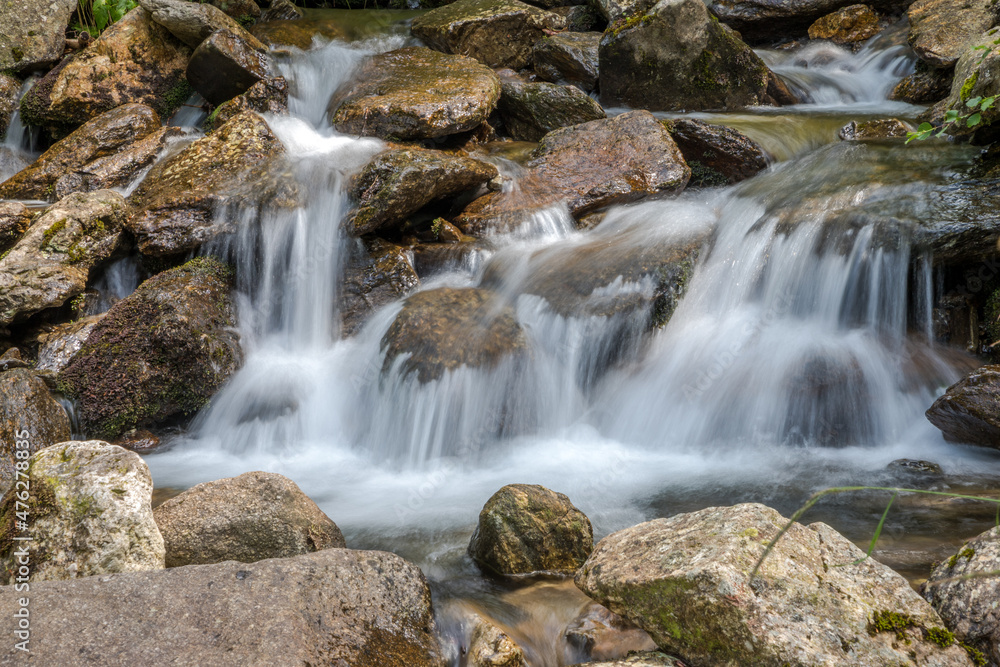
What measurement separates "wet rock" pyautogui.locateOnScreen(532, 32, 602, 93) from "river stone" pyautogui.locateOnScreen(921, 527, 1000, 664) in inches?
339

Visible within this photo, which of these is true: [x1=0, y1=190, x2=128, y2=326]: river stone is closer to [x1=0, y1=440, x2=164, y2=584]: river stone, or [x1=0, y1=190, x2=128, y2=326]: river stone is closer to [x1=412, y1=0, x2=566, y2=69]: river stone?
[x1=0, y1=440, x2=164, y2=584]: river stone

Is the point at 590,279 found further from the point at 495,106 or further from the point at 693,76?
the point at 693,76

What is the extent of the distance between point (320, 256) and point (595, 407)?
3.26 meters

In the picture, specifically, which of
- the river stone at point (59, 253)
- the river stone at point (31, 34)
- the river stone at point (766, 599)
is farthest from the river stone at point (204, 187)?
the river stone at point (766, 599)

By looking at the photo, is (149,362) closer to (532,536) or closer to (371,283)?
(371,283)

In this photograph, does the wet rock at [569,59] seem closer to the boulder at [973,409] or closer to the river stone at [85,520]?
the boulder at [973,409]

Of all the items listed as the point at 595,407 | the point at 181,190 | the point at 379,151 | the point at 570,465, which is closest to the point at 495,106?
the point at 379,151

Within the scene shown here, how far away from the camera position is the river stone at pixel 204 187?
6.55 meters

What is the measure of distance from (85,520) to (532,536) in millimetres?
2072

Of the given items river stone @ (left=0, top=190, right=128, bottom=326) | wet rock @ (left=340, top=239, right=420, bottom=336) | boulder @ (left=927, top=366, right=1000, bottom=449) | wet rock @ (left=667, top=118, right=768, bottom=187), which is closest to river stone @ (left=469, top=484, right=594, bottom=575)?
boulder @ (left=927, top=366, right=1000, bottom=449)

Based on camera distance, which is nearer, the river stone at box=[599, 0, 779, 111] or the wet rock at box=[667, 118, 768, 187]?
the wet rock at box=[667, 118, 768, 187]

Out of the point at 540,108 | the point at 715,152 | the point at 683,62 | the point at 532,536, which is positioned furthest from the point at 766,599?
the point at 683,62

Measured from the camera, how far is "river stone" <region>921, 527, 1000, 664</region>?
7.13 ft

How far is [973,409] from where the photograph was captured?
4.07m
